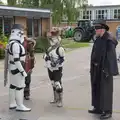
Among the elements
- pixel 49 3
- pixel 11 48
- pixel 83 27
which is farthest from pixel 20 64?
pixel 83 27

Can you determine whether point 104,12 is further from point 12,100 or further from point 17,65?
point 17,65

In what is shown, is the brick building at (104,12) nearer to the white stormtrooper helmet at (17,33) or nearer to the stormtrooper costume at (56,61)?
the stormtrooper costume at (56,61)

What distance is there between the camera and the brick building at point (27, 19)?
82.3ft

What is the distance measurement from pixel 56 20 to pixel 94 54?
96.9 ft

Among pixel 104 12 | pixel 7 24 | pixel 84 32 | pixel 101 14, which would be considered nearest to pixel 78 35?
pixel 84 32

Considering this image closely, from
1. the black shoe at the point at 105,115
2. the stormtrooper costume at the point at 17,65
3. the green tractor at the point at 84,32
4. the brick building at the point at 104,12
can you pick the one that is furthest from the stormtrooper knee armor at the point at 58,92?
the brick building at the point at 104,12

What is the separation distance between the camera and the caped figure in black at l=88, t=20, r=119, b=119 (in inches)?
255

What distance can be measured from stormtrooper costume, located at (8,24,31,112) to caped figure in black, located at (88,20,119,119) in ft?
4.69

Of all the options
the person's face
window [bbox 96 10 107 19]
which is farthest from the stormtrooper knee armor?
window [bbox 96 10 107 19]

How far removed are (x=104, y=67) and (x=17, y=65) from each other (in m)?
1.72

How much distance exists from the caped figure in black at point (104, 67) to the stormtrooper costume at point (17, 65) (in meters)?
1.43

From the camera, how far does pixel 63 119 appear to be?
6.72 meters

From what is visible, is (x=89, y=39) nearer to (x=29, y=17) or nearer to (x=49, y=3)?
(x=49, y=3)

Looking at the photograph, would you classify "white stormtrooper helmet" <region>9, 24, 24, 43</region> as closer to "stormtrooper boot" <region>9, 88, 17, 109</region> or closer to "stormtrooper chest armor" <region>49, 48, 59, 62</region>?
"stormtrooper chest armor" <region>49, 48, 59, 62</region>
